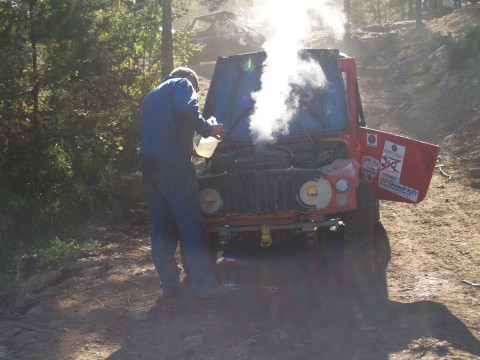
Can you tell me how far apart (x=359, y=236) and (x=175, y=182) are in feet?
5.64

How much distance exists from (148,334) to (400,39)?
21.8 m

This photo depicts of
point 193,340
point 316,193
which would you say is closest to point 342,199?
point 316,193

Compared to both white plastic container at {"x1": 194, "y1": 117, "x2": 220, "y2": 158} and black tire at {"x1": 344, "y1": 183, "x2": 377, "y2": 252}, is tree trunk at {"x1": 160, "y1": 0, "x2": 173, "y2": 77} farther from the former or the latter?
black tire at {"x1": 344, "y1": 183, "x2": 377, "y2": 252}

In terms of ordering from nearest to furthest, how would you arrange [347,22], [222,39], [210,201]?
[210,201], [222,39], [347,22]

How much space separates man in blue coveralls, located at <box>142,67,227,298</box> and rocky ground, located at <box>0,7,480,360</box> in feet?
0.78

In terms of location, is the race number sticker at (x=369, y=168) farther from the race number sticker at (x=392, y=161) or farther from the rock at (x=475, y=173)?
the rock at (x=475, y=173)

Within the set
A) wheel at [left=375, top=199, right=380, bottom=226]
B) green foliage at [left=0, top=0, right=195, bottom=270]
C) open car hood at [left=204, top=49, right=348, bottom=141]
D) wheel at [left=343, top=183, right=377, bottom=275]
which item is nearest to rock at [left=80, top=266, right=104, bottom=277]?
green foliage at [left=0, top=0, right=195, bottom=270]

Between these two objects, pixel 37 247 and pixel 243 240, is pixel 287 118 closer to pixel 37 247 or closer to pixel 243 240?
pixel 243 240

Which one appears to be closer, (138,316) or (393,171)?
(138,316)

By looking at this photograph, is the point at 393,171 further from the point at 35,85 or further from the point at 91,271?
the point at 35,85

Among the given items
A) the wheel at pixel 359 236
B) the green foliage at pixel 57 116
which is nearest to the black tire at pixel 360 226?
the wheel at pixel 359 236

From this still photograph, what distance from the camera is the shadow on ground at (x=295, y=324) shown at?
401cm

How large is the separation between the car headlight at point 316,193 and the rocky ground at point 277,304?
0.74m

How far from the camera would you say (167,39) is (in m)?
10.9
